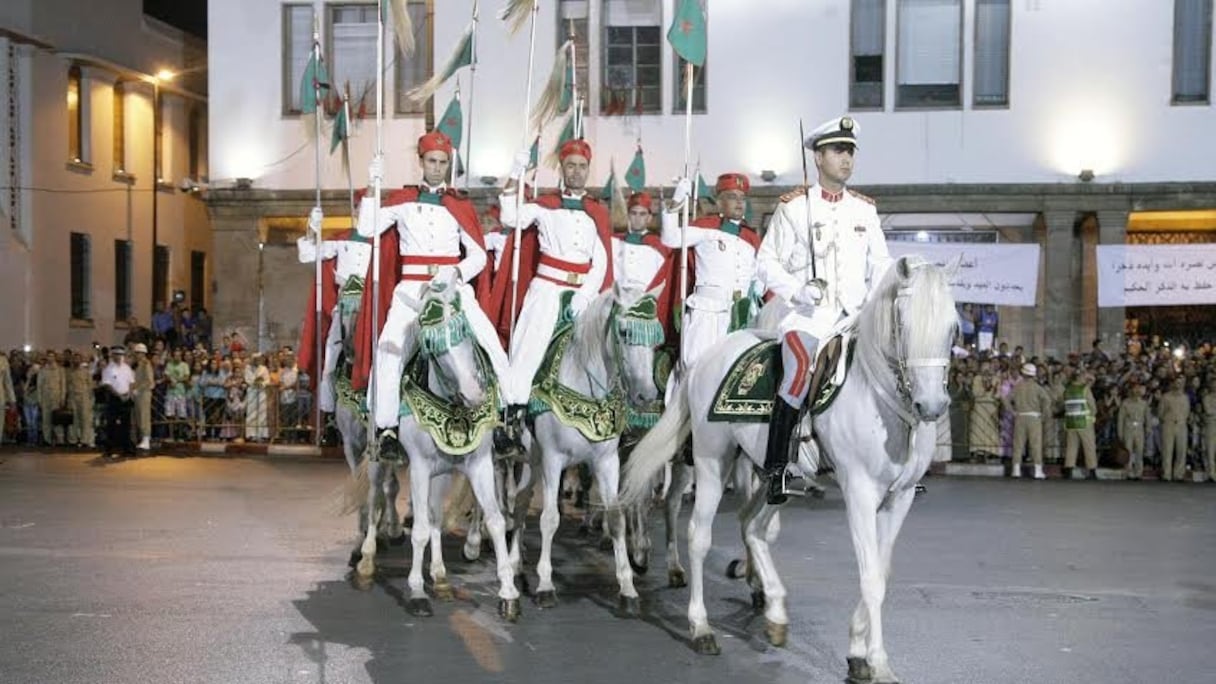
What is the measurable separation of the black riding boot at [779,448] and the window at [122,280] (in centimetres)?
3226

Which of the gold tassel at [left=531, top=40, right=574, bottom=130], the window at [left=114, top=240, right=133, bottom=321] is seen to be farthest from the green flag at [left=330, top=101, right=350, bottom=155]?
the window at [left=114, top=240, right=133, bottom=321]

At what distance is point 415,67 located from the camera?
29.4m

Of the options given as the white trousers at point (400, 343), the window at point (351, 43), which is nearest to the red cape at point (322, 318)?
the white trousers at point (400, 343)

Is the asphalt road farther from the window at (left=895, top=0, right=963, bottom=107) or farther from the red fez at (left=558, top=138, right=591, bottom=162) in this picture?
the window at (left=895, top=0, right=963, bottom=107)

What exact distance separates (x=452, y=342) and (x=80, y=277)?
29229 mm

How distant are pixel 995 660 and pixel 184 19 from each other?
128ft

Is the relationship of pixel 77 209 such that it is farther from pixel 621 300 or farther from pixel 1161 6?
pixel 621 300

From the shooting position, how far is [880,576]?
8.06 metres

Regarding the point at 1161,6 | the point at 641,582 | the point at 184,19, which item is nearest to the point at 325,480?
the point at 641,582

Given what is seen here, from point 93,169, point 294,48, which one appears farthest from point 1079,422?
point 93,169

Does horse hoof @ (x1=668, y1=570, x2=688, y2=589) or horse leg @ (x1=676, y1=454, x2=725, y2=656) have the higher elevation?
horse leg @ (x1=676, y1=454, x2=725, y2=656)

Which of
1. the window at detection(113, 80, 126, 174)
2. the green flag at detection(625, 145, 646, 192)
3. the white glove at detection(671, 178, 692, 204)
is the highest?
the window at detection(113, 80, 126, 174)

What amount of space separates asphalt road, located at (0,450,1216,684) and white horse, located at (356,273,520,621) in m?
0.28

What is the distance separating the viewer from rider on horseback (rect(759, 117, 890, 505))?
8711 mm
